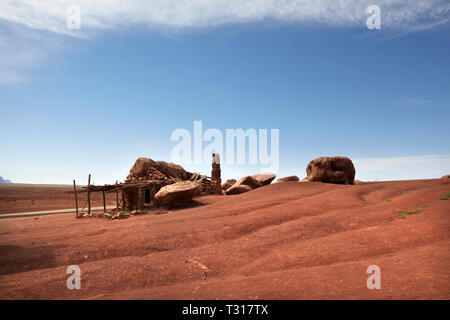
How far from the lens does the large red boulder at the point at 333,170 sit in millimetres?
24984

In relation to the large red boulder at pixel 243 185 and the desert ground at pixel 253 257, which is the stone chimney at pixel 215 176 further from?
the desert ground at pixel 253 257

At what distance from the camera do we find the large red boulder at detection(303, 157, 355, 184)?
2498cm

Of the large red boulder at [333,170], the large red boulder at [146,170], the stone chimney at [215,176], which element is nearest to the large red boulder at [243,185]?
the stone chimney at [215,176]

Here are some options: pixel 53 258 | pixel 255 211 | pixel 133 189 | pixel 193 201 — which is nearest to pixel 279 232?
pixel 255 211

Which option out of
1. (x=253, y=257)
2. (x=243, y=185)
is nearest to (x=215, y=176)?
(x=243, y=185)

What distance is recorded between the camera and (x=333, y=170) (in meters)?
25.5

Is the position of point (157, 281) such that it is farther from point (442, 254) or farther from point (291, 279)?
point (442, 254)

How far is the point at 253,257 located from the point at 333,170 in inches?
807

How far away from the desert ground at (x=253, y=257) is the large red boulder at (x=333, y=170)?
1283cm

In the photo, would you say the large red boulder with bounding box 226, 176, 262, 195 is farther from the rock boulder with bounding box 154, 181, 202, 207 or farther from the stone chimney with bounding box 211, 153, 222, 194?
the rock boulder with bounding box 154, 181, 202, 207

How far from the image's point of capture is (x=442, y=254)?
19.1ft

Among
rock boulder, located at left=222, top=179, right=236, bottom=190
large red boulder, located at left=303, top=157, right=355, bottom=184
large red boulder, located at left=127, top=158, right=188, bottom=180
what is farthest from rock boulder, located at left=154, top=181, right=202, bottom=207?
rock boulder, located at left=222, top=179, right=236, bottom=190
